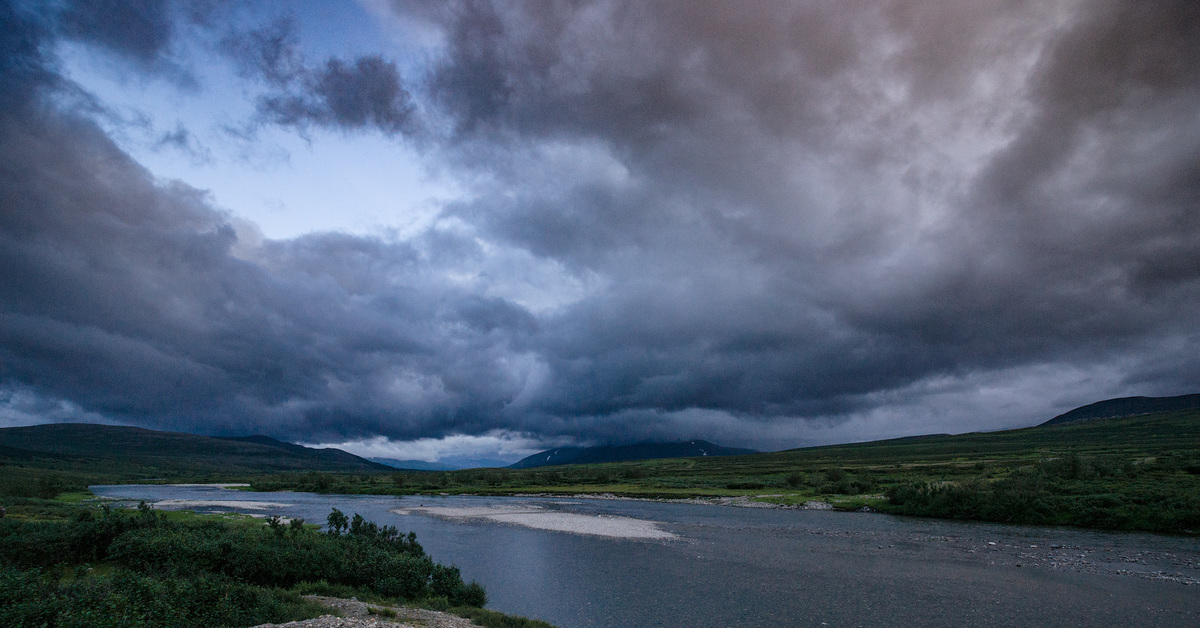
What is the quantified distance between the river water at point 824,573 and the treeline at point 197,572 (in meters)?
5.19

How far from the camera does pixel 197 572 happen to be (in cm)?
2447

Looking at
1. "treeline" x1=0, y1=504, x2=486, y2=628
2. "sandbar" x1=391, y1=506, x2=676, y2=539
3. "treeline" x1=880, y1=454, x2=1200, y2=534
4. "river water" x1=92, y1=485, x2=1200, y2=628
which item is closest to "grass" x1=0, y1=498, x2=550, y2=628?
"treeline" x1=0, y1=504, x2=486, y2=628

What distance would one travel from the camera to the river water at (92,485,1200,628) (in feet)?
83.4

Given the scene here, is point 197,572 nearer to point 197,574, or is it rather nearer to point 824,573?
point 197,574

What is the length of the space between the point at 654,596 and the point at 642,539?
20.6 m

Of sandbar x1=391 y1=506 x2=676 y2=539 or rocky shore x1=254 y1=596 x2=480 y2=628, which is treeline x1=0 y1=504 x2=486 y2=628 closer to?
rocky shore x1=254 y1=596 x2=480 y2=628

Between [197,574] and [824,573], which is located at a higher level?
[197,574]

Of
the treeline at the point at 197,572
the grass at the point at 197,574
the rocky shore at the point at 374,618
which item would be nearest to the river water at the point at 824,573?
the grass at the point at 197,574

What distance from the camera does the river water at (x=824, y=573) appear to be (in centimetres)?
2541

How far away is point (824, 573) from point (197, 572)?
108ft

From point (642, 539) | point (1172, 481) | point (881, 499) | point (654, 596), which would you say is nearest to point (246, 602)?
point (654, 596)

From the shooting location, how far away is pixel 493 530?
56.4m

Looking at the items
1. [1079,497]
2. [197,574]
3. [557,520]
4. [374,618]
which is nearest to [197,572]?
[197,574]

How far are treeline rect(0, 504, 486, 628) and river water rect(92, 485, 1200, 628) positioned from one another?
5189 mm
